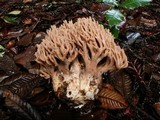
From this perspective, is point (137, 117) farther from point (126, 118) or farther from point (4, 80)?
point (4, 80)

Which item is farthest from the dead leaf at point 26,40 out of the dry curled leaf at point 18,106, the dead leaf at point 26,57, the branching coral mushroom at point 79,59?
the dry curled leaf at point 18,106

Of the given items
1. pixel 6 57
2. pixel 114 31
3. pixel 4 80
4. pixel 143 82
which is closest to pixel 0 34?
pixel 6 57

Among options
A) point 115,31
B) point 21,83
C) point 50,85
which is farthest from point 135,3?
point 21,83

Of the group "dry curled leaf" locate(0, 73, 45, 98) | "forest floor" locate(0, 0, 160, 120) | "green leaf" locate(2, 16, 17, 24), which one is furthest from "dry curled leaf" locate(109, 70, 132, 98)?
"green leaf" locate(2, 16, 17, 24)

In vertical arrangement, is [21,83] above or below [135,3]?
below

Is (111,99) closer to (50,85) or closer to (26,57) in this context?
(50,85)
